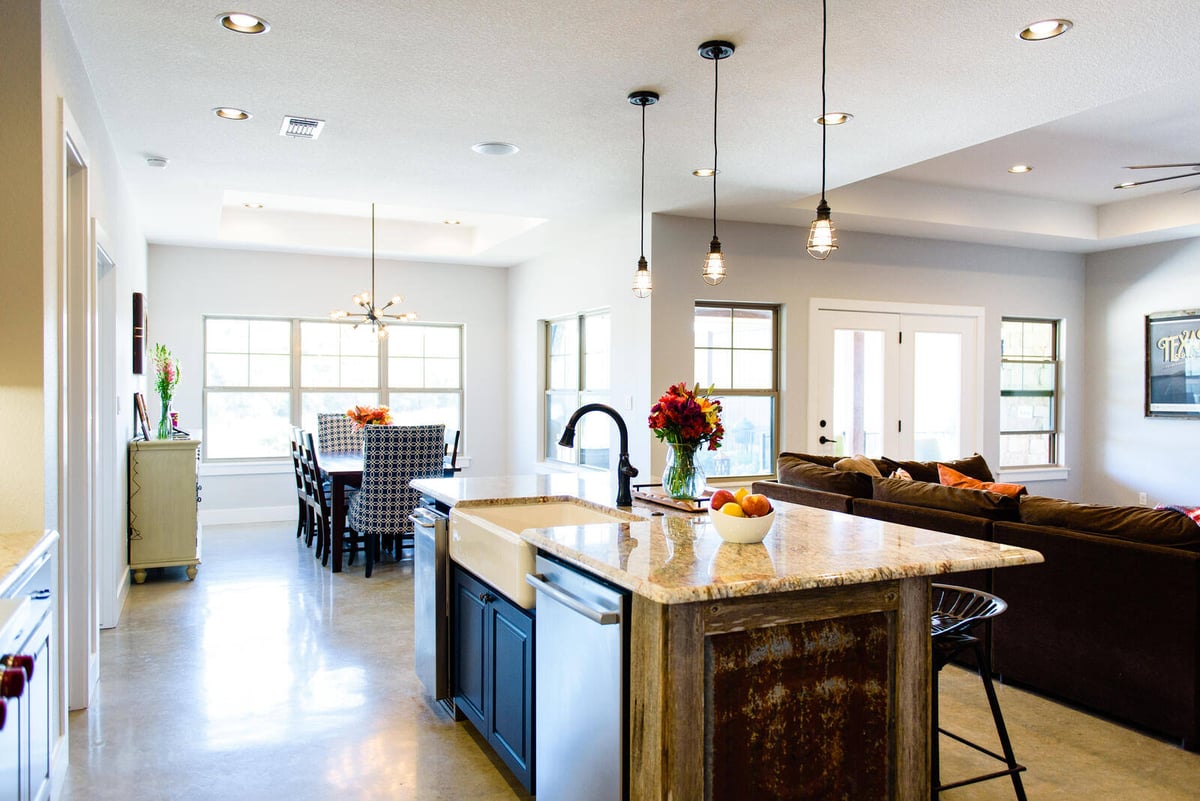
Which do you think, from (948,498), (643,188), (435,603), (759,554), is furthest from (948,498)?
(643,188)

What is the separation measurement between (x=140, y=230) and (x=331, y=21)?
473 centimetres

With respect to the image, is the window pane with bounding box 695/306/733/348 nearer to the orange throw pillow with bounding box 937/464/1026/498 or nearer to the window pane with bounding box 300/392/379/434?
the orange throw pillow with bounding box 937/464/1026/498

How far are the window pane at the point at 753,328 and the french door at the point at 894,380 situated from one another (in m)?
0.33

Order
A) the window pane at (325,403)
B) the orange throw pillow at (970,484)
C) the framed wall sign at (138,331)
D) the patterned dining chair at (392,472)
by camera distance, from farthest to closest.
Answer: the window pane at (325,403) < the framed wall sign at (138,331) < the patterned dining chair at (392,472) < the orange throw pillow at (970,484)

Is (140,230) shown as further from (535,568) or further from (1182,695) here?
(1182,695)

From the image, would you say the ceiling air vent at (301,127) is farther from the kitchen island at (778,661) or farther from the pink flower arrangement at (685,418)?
the kitchen island at (778,661)

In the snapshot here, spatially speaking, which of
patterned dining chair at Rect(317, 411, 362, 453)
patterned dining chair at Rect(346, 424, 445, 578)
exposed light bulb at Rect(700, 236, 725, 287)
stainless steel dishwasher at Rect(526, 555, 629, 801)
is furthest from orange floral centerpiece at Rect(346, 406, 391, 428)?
stainless steel dishwasher at Rect(526, 555, 629, 801)

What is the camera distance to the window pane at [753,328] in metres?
6.48

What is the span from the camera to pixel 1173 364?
715 centimetres

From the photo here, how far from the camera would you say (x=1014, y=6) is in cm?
281

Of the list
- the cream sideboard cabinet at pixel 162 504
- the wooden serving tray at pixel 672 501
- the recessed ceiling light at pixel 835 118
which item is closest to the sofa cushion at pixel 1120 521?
the wooden serving tray at pixel 672 501

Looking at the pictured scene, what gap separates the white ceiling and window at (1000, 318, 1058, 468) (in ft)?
5.34

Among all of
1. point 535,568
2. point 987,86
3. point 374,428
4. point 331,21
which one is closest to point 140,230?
point 374,428

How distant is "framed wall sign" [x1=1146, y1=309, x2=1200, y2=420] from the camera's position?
6977mm
